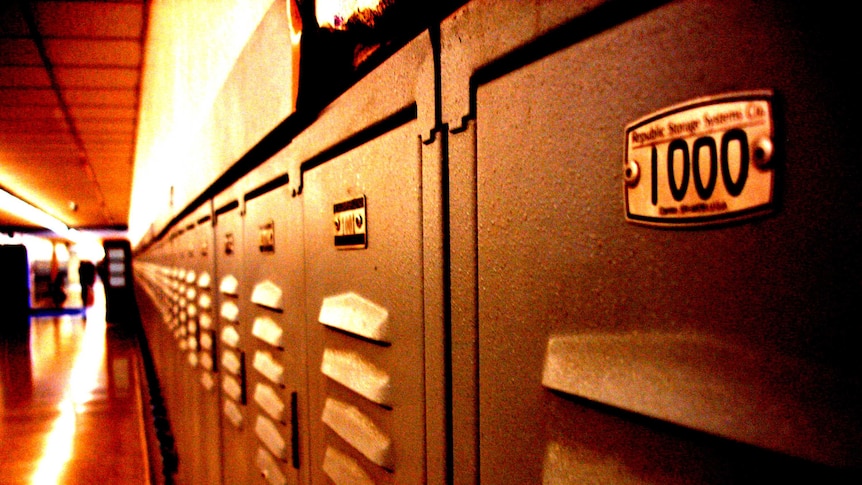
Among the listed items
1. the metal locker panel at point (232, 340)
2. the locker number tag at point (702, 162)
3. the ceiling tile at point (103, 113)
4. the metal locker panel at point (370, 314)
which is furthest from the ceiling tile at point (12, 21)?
the locker number tag at point (702, 162)

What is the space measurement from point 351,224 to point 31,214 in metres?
14.6

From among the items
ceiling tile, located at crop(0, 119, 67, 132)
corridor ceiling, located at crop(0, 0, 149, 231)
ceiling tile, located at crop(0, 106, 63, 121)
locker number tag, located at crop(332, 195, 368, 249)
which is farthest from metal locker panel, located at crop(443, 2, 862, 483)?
ceiling tile, located at crop(0, 119, 67, 132)

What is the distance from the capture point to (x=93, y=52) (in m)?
3.67

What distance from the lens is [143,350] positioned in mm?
9102

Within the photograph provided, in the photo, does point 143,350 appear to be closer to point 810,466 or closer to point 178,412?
point 178,412

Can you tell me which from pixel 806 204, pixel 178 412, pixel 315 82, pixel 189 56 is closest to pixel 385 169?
pixel 315 82

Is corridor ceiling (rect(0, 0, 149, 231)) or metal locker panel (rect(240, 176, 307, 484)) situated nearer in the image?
metal locker panel (rect(240, 176, 307, 484))

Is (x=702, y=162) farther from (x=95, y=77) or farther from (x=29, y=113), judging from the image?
(x=29, y=113)

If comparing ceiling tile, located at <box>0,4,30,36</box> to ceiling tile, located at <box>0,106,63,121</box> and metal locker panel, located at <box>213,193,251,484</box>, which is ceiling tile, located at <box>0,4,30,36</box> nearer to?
ceiling tile, located at <box>0,106,63,121</box>

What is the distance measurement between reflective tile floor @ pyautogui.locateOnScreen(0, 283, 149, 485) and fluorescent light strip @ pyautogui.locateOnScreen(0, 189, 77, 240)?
2852mm

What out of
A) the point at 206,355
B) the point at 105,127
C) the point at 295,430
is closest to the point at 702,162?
the point at 295,430

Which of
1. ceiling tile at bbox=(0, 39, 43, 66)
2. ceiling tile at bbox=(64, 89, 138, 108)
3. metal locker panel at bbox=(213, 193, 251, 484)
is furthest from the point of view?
ceiling tile at bbox=(64, 89, 138, 108)

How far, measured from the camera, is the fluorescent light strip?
9652 mm

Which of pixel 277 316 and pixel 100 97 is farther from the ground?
pixel 100 97
